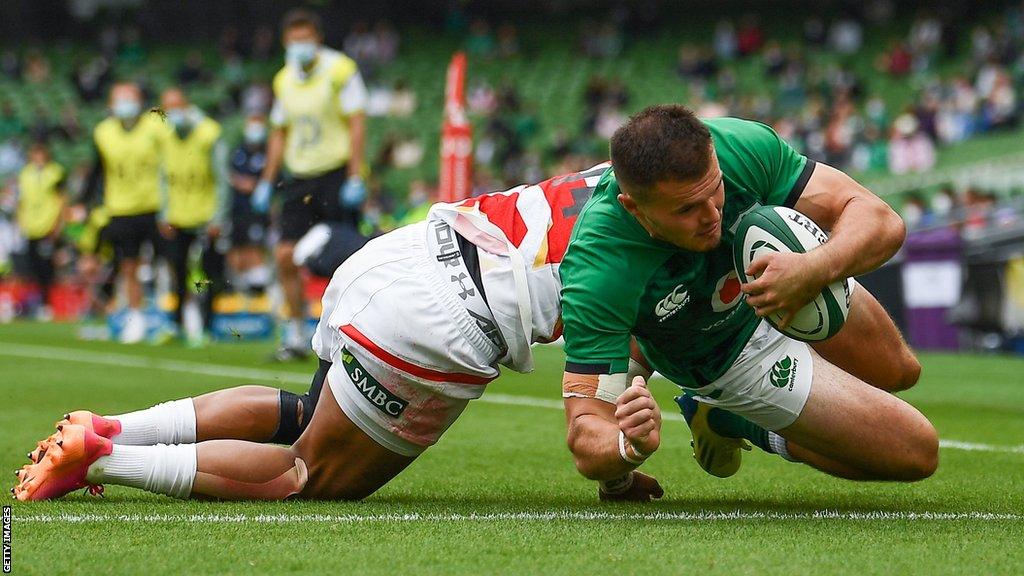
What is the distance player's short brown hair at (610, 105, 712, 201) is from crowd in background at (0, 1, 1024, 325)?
13.8m

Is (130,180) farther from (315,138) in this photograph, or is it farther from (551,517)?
(551,517)

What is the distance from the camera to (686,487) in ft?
17.1

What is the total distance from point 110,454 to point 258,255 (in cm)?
1166

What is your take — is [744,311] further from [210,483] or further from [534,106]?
[534,106]

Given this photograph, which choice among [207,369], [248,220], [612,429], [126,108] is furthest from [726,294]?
[248,220]

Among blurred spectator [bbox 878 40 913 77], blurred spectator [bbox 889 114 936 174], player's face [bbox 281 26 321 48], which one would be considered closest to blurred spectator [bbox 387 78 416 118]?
blurred spectator [bbox 878 40 913 77]

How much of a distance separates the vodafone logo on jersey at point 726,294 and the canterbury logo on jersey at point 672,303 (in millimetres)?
117

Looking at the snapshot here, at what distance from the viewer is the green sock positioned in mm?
4875

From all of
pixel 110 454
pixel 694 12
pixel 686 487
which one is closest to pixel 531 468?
pixel 686 487

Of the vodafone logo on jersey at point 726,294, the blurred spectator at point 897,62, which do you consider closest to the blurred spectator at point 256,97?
the blurred spectator at point 897,62

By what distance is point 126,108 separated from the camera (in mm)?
13352

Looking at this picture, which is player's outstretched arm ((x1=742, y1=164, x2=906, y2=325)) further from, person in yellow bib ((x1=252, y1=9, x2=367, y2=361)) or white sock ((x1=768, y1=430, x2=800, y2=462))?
person in yellow bib ((x1=252, y1=9, x2=367, y2=361))

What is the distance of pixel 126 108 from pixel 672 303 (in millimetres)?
10150

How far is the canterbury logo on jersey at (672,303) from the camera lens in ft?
13.6
